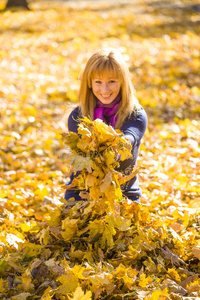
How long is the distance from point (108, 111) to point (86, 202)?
34.2 inches

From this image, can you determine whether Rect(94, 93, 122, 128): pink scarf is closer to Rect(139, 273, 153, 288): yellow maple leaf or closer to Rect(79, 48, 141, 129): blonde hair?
Rect(79, 48, 141, 129): blonde hair

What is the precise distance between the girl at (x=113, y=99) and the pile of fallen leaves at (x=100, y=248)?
0.42 metres

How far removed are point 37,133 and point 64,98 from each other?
1.33 metres

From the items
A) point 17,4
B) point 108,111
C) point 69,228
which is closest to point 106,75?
point 108,111

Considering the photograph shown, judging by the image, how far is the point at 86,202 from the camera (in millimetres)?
2453

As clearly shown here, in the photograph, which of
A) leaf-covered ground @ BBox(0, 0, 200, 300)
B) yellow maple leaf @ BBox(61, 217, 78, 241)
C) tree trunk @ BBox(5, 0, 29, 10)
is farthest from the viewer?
tree trunk @ BBox(5, 0, 29, 10)

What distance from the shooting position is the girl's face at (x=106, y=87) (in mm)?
2793

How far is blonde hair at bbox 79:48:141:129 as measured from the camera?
277 cm

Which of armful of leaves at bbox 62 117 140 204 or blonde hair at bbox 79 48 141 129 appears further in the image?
blonde hair at bbox 79 48 141 129

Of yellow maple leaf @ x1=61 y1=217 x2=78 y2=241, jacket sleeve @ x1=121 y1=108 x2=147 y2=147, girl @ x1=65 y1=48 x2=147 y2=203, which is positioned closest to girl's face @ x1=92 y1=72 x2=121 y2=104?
girl @ x1=65 y1=48 x2=147 y2=203

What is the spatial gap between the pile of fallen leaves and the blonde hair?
718 mm

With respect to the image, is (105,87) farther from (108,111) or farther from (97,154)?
(97,154)

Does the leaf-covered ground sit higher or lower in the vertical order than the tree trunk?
lower

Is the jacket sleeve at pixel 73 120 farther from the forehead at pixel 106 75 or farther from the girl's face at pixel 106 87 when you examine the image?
the forehead at pixel 106 75
